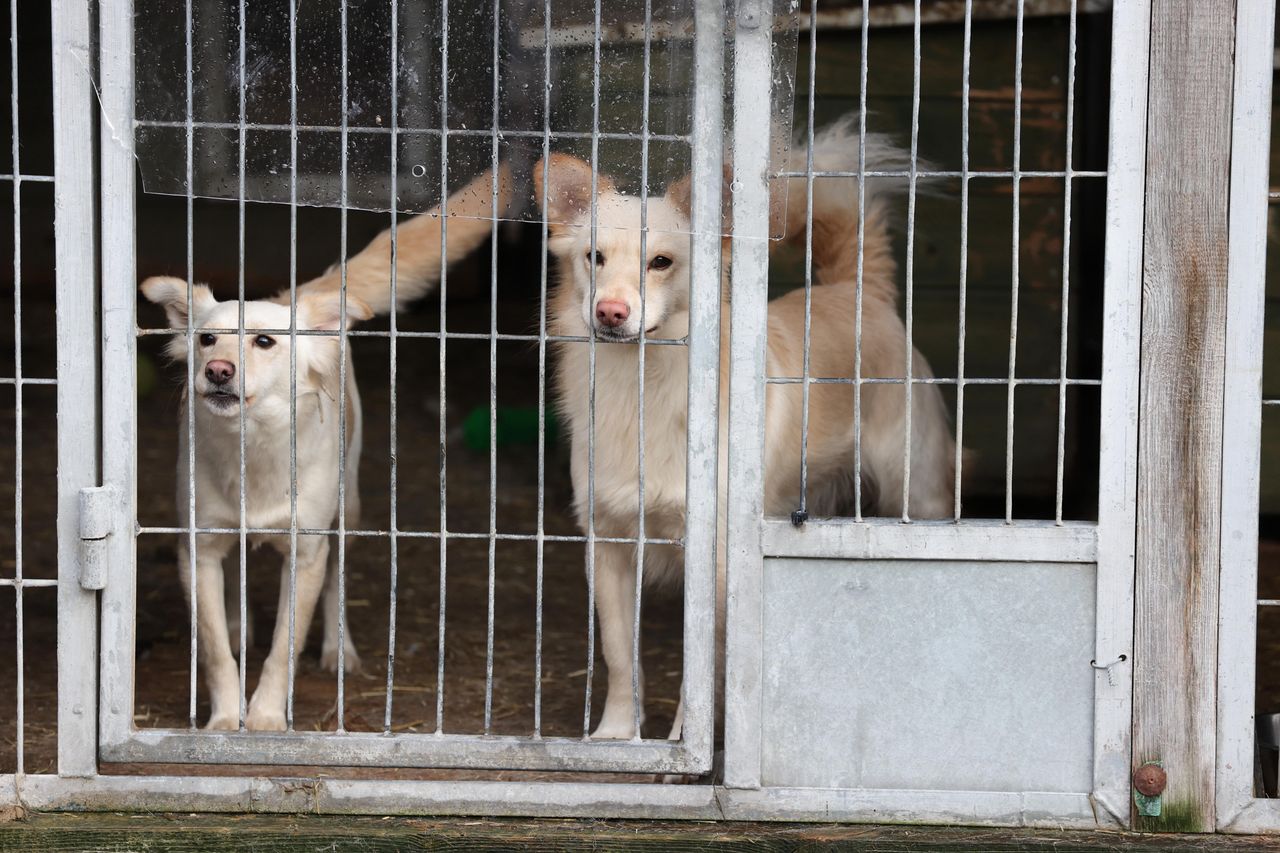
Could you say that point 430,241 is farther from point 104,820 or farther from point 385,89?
point 104,820

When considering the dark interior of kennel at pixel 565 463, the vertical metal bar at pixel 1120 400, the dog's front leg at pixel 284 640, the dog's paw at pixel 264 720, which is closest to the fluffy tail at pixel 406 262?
the dark interior of kennel at pixel 565 463

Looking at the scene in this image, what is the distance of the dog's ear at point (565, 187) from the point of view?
2.98m

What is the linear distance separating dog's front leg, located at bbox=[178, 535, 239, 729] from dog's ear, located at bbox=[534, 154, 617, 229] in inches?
56.8

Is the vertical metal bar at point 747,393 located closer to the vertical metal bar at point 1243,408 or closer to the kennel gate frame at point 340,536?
the kennel gate frame at point 340,536

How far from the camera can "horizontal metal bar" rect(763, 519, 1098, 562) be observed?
2.98 meters

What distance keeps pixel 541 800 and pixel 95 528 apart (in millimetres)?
1097

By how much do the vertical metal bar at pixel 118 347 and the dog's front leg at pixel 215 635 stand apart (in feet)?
2.52

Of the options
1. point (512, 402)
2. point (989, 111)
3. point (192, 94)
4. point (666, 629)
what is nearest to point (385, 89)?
point (192, 94)

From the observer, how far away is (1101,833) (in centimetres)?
301

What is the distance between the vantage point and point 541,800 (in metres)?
3.07

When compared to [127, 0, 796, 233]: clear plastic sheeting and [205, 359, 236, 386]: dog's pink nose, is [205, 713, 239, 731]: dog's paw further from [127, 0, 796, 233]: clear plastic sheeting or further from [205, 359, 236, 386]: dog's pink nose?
[127, 0, 796, 233]: clear plastic sheeting

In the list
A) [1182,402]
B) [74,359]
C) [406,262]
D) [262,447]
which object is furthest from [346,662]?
[1182,402]

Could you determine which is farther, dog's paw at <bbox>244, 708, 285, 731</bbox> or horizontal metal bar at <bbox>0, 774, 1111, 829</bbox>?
dog's paw at <bbox>244, 708, 285, 731</bbox>

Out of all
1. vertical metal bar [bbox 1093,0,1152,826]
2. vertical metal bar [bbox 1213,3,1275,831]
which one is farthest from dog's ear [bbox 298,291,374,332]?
vertical metal bar [bbox 1213,3,1275,831]
